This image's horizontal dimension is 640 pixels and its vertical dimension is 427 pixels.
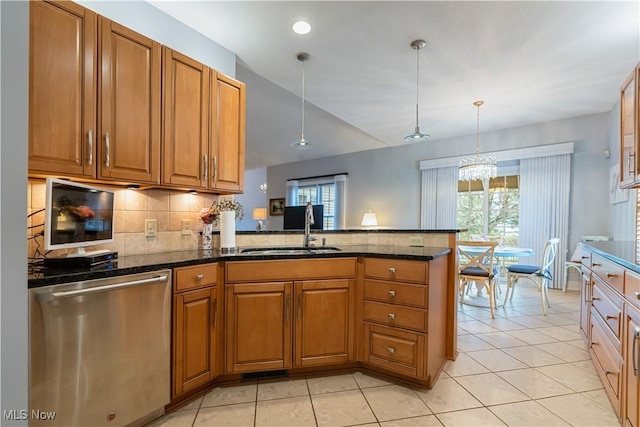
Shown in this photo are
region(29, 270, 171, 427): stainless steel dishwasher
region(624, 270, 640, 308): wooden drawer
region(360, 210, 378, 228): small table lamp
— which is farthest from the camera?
region(360, 210, 378, 228): small table lamp

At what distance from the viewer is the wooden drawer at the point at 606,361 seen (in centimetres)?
155

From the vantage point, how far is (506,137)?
509 centimetres

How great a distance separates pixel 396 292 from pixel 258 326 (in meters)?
0.93

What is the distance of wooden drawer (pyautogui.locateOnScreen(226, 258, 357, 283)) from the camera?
6.18 ft

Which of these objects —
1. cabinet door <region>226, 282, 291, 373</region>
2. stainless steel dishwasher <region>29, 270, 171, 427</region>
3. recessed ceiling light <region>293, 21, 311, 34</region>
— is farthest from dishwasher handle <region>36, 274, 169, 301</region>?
recessed ceiling light <region>293, 21, 311, 34</region>

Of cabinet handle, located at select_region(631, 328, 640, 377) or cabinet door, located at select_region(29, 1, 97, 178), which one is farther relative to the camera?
cabinet door, located at select_region(29, 1, 97, 178)

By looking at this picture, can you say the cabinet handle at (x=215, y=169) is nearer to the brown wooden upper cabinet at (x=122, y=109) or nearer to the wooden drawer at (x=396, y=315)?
the brown wooden upper cabinet at (x=122, y=109)

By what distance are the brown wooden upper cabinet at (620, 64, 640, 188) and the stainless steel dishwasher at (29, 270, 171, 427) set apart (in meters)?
2.98

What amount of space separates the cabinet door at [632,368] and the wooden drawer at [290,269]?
1.38m

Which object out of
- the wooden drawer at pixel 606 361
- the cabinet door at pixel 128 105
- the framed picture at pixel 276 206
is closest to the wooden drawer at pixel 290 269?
the cabinet door at pixel 128 105

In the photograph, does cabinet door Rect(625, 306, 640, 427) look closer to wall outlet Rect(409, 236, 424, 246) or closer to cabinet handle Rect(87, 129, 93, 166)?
wall outlet Rect(409, 236, 424, 246)

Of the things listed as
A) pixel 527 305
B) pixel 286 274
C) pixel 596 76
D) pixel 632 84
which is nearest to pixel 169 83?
pixel 286 274

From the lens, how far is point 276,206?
28.0 ft

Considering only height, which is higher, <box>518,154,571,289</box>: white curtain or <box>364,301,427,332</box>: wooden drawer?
<box>518,154,571,289</box>: white curtain
